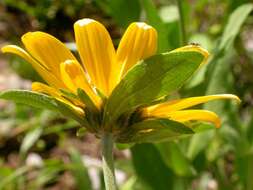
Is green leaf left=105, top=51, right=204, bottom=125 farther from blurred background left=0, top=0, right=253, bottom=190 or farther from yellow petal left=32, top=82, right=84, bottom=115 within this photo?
blurred background left=0, top=0, right=253, bottom=190

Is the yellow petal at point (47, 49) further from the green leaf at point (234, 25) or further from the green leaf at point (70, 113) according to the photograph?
the green leaf at point (234, 25)

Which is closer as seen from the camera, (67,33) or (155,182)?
(155,182)

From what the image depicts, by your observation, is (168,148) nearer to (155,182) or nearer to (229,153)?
(155,182)

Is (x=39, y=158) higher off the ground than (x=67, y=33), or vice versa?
(x=67, y=33)

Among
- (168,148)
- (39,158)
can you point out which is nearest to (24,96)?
(168,148)

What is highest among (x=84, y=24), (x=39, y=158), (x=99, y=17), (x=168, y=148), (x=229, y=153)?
(x=84, y=24)

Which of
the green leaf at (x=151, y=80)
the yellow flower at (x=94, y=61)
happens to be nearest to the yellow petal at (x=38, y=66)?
the yellow flower at (x=94, y=61)

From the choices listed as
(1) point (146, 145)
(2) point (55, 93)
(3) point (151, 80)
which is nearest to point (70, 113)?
(2) point (55, 93)

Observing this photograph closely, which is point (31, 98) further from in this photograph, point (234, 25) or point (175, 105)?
point (234, 25)
